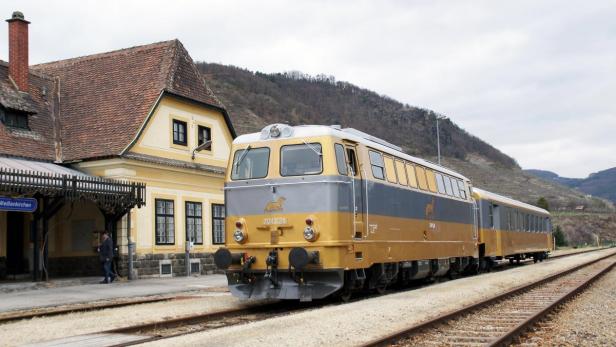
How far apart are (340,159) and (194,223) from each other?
Answer: 14.8 metres

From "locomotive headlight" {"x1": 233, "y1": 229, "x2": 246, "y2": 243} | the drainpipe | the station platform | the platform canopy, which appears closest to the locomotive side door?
"locomotive headlight" {"x1": 233, "y1": 229, "x2": 246, "y2": 243}

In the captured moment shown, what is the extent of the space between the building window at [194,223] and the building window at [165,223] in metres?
0.89

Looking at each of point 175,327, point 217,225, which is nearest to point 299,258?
point 175,327

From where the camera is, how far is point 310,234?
44.2ft

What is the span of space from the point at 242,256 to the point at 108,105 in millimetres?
15360

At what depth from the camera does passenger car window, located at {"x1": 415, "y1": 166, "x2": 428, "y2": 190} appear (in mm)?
18281

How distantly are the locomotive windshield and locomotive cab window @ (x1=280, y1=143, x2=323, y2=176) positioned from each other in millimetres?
389

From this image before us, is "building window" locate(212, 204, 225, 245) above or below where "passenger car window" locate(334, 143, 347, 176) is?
below

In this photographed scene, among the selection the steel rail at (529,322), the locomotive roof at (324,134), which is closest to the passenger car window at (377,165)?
the locomotive roof at (324,134)

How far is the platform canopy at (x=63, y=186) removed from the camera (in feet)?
63.3

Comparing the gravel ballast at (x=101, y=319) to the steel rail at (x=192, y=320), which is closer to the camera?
the steel rail at (x=192, y=320)

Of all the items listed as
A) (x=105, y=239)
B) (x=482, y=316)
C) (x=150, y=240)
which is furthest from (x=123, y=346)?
(x=150, y=240)

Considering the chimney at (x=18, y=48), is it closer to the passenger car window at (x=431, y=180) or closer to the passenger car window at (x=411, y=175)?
the passenger car window at (x=431, y=180)

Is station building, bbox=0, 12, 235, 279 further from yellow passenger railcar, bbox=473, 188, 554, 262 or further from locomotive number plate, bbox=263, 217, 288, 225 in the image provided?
yellow passenger railcar, bbox=473, 188, 554, 262
